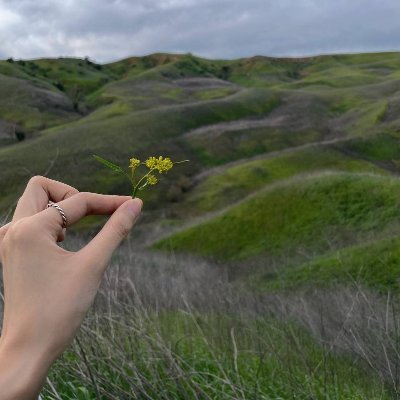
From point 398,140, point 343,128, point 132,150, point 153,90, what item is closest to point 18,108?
point 153,90

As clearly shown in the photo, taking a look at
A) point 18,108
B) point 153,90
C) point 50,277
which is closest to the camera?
point 50,277

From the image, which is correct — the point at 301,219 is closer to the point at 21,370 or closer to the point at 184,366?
the point at 184,366

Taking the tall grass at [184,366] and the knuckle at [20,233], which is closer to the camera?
the knuckle at [20,233]

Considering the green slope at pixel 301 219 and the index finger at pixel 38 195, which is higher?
the index finger at pixel 38 195

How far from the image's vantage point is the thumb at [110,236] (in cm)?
204

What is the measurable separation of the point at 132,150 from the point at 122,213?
190 feet

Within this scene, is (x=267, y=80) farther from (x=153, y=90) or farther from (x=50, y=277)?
(x=50, y=277)

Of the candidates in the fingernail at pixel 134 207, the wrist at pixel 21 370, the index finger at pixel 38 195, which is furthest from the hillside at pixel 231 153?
the wrist at pixel 21 370

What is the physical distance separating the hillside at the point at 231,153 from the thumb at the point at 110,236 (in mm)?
1755

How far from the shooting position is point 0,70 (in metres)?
116

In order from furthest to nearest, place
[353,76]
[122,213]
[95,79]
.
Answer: [95,79], [353,76], [122,213]

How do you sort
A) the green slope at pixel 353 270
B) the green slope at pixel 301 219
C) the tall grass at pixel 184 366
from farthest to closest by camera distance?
the green slope at pixel 301 219 < the green slope at pixel 353 270 < the tall grass at pixel 184 366

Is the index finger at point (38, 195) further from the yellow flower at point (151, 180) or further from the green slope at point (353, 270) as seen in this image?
the green slope at point (353, 270)

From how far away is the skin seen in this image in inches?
70.9
